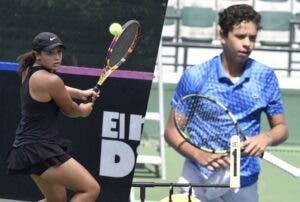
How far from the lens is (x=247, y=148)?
151 inches

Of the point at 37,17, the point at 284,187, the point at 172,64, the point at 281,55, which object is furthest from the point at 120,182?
the point at 281,55

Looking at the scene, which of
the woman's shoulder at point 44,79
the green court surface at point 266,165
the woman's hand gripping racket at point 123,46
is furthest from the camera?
the green court surface at point 266,165

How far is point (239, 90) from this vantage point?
3967 millimetres

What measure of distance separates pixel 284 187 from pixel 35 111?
143 inches

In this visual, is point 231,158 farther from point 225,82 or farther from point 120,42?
point 120,42

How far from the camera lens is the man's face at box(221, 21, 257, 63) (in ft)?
13.0

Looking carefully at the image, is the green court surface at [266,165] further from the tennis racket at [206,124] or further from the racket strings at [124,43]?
the tennis racket at [206,124]

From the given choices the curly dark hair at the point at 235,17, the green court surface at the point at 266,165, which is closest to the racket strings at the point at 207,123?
the curly dark hair at the point at 235,17

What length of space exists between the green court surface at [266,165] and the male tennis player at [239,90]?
10.5 feet

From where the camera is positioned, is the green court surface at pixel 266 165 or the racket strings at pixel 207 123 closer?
the racket strings at pixel 207 123

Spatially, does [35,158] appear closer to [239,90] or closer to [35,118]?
[35,118]

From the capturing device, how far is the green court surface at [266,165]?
24.8 ft

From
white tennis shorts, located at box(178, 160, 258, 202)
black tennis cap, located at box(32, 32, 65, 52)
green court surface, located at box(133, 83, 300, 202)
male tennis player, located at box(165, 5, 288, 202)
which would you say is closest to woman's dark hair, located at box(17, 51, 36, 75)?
black tennis cap, located at box(32, 32, 65, 52)

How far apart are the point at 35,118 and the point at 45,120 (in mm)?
54
